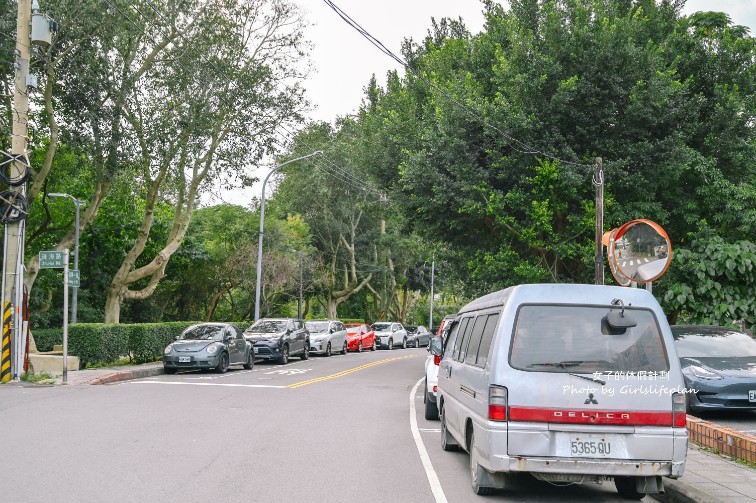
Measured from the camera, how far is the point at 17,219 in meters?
17.5

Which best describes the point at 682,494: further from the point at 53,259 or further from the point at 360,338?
the point at 360,338

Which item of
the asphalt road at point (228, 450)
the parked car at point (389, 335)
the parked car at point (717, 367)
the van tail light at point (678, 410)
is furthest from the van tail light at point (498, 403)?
the parked car at point (389, 335)

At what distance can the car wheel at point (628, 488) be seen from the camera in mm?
7152

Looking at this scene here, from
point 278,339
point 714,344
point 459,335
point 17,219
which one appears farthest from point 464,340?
point 278,339

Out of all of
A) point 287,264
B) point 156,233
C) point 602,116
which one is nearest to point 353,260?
point 287,264

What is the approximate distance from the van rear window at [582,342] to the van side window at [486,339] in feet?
1.45

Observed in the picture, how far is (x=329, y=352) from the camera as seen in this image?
34.8m

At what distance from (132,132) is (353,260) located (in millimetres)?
31503

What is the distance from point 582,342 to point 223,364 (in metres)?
16.7

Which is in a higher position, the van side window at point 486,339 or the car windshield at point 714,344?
the van side window at point 486,339

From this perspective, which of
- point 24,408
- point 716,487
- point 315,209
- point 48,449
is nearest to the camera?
point 716,487

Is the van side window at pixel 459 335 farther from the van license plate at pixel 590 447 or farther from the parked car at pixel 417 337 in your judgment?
the parked car at pixel 417 337

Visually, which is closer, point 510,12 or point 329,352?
point 510,12

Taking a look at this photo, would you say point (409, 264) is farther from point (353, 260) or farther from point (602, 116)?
point (602, 116)
